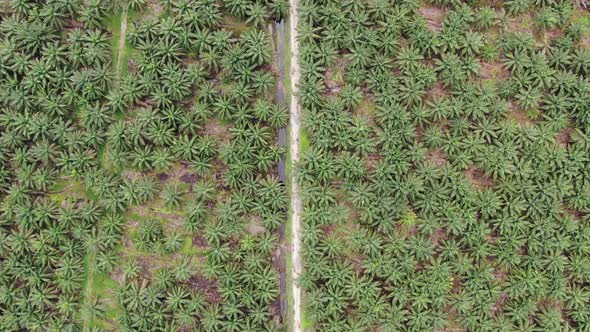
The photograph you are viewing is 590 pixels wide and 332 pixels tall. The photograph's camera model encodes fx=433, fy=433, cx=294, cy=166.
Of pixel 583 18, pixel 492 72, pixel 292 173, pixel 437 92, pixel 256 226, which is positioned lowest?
pixel 256 226

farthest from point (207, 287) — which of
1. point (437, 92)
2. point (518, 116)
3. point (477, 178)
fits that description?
point (518, 116)

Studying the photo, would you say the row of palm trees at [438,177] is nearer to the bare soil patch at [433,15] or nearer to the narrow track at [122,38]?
the bare soil patch at [433,15]

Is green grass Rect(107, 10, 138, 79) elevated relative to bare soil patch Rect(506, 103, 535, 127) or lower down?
elevated

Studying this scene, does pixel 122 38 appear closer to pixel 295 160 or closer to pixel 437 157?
pixel 295 160

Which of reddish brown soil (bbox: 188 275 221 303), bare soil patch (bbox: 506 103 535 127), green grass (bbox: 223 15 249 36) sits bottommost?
reddish brown soil (bbox: 188 275 221 303)

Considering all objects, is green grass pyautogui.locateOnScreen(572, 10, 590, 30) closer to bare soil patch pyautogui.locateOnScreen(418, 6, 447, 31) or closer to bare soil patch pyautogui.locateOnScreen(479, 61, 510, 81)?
bare soil patch pyautogui.locateOnScreen(479, 61, 510, 81)

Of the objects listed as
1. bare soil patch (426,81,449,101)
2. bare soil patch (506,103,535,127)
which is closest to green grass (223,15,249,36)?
bare soil patch (426,81,449,101)
